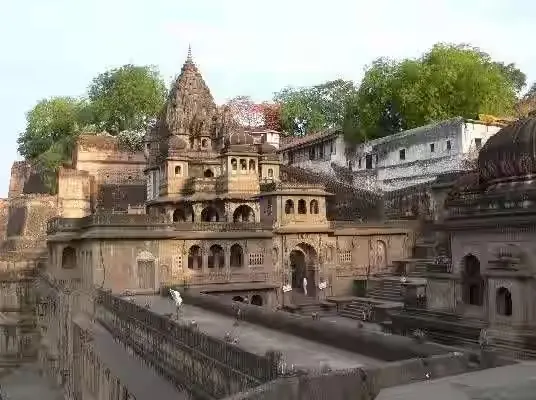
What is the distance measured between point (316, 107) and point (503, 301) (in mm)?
55424

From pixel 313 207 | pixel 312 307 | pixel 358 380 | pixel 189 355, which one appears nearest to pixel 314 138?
pixel 313 207

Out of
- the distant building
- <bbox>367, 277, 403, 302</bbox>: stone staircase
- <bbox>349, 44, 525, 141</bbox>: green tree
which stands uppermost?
<bbox>349, 44, 525, 141</bbox>: green tree

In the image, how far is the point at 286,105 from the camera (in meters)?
70.7

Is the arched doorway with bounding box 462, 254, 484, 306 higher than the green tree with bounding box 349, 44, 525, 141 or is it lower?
lower

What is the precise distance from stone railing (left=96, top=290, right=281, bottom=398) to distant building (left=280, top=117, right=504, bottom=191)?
23.1 m

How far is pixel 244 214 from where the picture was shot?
119ft

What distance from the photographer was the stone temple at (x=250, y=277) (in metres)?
11.4

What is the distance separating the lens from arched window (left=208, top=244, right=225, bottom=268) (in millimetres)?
30094

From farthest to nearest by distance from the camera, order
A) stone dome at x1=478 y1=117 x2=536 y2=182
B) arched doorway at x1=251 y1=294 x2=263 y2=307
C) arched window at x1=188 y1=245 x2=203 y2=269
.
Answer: arched doorway at x1=251 y1=294 x2=263 y2=307 < arched window at x1=188 y1=245 x2=203 y2=269 < stone dome at x1=478 y1=117 x2=536 y2=182

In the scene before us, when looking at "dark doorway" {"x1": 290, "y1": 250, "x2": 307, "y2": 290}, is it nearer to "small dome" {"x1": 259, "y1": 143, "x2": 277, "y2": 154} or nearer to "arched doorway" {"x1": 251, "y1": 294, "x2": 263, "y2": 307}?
"arched doorway" {"x1": 251, "y1": 294, "x2": 263, "y2": 307}

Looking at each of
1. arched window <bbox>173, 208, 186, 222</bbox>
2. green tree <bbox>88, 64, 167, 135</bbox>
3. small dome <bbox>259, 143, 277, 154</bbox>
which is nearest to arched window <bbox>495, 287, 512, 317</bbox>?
arched window <bbox>173, 208, 186, 222</bbox>

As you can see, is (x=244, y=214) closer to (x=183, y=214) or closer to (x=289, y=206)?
(x=183, y=214)

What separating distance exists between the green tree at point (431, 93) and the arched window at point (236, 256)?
19381 mm

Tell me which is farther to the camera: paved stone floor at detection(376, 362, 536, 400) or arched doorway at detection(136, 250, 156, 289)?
arched doorway at detection(136, 250, 156, 289)
